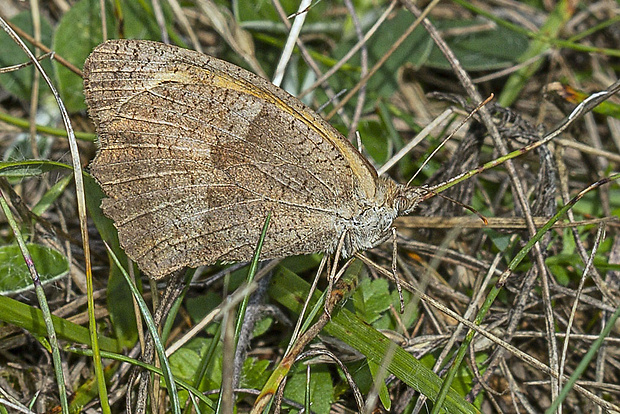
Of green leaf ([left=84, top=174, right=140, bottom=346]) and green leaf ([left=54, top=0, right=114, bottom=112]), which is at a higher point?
green leaf ([left=54, top=0, right=114, bottom=112])

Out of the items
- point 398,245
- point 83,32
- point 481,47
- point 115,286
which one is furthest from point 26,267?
point 481,47

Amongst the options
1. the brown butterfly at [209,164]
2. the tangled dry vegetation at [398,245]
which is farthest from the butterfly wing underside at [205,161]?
the tangled dry vegetation at [398,245]

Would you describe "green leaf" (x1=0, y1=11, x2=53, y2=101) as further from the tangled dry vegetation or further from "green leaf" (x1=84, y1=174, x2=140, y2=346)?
"green leaf" (x1=84, y1=174, x2=140, y2=346)

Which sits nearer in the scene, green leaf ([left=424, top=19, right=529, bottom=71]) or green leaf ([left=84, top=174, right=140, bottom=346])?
green leaf ([left=84, top=174, right=140, bottom=346])

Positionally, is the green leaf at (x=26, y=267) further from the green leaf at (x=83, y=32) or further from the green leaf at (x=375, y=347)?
the green leaf at (x=83, y=32)

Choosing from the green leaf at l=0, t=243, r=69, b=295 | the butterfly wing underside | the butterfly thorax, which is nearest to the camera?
the butterfly wing underside

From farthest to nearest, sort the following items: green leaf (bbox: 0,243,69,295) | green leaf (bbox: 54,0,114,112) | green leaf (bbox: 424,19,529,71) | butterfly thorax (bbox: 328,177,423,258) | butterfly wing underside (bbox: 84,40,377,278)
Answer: green leaf (bbox: 424,19,529,71) → green leaf (bbox: 54,0,114,112) → green leaf (bbox: 0,243,69,295) → butterfly thorax (bbox: 328,177,423,258) → butterfly wing underside (bbox: 84,40,377,278)

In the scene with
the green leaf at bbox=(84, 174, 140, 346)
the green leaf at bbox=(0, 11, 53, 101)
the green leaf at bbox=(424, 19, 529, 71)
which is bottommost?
the green leaf at bbox=(84, 174, 140, 346)

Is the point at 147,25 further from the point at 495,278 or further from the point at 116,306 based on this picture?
the point at 495,278

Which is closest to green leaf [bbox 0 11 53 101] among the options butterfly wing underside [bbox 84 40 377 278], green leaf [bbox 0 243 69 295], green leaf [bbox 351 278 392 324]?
green leaf [bbox 0 243 69 295]
